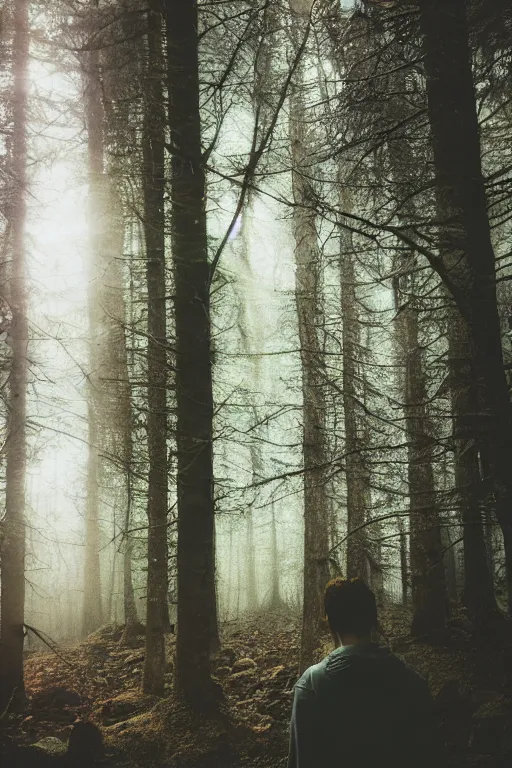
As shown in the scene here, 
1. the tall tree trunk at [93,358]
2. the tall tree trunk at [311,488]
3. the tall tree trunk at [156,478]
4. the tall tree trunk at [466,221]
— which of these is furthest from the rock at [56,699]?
the tall tree trunk at [466,221]

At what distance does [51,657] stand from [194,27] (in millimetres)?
14248

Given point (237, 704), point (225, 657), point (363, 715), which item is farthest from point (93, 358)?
point (363, 715)

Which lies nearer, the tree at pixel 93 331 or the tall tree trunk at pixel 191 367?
the tall tree trunk at pixel 191 367

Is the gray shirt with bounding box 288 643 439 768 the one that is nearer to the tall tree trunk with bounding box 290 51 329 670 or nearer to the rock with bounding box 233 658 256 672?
the tall tree trunk with bounding box 290 51 329 670

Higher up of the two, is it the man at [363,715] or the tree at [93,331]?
the tree at [93,331]

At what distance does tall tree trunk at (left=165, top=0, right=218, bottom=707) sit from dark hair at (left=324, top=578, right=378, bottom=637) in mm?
3818

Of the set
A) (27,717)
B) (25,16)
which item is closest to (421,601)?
(27,717)

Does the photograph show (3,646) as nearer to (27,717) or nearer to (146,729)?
(27,717)

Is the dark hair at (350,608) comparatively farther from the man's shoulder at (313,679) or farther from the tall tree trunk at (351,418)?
the tall tree trunk at (351,418)

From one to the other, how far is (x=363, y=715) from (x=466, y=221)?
4189 millimetres

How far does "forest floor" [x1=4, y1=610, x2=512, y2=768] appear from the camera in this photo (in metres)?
5.35

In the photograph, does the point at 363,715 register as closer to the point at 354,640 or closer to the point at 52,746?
the point at 354,640

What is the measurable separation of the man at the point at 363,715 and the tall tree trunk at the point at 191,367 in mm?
3873

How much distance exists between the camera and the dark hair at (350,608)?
2.32 metres
